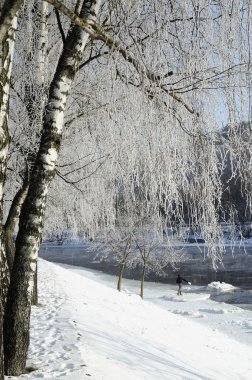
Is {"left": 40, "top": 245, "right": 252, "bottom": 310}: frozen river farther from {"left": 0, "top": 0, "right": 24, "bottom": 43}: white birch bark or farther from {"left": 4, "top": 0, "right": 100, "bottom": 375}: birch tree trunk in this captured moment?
{"left": 0, "top": 0, "right": 24, "bottom": 43}: white birch bark

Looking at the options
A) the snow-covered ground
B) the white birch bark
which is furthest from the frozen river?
the white birch bark

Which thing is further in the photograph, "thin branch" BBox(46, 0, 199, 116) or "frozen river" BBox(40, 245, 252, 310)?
"frozen river" BBox(40, 245, 252, 310)

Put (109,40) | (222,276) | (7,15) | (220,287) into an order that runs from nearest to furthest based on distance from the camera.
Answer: (7,15)
(109,40)
(220,287)
(222,276)

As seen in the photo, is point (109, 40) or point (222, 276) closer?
point (109, 40)

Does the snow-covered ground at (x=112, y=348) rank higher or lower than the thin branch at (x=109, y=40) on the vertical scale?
lower

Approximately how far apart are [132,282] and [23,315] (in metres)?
31.9

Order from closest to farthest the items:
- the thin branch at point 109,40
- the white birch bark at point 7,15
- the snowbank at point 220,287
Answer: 1. the white birch bark at point 7,15
2. the thin branch at point 109,40
3. the snowbank at point 220,287

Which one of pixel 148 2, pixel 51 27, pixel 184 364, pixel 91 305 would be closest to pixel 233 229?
pixel 148 2

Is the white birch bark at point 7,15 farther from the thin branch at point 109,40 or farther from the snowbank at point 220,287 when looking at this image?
the snowbank at point 220,287

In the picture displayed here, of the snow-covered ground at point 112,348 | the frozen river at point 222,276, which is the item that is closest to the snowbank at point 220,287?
the frozen river at point 222,276

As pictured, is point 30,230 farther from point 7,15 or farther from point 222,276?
point 222,276

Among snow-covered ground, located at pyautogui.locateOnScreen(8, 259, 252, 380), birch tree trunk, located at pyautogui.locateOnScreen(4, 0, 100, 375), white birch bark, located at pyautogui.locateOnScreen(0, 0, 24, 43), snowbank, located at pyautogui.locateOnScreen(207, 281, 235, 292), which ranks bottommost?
snowbank, located at pyautogui.locateOnScreen(207, 281, 235, 292)

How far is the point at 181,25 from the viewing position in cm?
384

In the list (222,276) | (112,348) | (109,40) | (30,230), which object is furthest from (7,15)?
(222,276)
